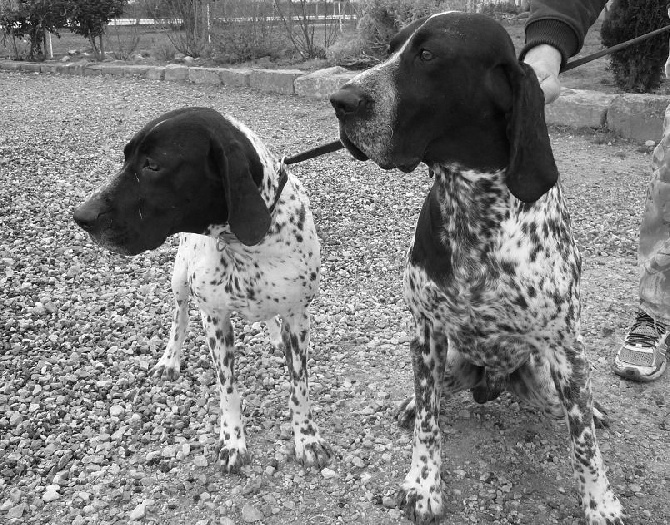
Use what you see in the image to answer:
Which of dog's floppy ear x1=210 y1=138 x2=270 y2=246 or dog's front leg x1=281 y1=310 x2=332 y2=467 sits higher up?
dog's floppy ear x1=210 y1=138 x2=270 y2=246

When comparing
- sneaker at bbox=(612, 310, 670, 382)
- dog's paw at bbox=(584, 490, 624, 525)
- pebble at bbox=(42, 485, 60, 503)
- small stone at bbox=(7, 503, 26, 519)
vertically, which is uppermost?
sneaker at bbox=(612, 310, 670, 382)

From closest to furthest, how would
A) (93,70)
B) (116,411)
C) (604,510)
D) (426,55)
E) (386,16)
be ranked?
(426,55)
(604,510)
(116,411)
(386,16)
(93,70)

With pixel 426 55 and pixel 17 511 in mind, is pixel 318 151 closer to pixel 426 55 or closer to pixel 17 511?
pixel 426 55

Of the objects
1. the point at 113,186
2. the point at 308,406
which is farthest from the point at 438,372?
the point at 113,186

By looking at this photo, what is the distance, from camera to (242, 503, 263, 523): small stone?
2.72m

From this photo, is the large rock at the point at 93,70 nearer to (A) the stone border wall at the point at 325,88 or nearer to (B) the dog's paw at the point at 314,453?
(A) the stone border wall at the point at 325,88

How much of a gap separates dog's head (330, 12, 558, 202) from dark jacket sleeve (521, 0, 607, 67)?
0.68 meters

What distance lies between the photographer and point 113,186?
2463 millimetres

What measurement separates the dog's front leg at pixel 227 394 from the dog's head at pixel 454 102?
3.80 feet

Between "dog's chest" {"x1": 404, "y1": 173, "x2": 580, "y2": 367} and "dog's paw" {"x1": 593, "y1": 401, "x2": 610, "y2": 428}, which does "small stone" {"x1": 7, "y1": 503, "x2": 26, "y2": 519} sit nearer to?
"dog's chest" {"x1": 404, "y1": 173, "x2": 580, "y2": 367}

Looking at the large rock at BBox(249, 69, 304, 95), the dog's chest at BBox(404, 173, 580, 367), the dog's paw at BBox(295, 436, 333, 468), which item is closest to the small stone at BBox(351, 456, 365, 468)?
the dog's paw at BBox(295, 436, 333, 468)

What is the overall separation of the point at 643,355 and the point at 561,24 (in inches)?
67.0

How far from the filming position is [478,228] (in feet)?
7.66

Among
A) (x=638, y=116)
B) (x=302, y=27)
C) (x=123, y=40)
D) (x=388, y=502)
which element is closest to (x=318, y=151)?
(x=388, y=502)
